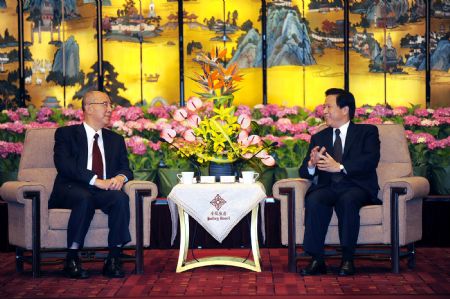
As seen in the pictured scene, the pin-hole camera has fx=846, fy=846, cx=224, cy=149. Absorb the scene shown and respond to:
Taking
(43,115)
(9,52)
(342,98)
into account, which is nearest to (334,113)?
(342,98)

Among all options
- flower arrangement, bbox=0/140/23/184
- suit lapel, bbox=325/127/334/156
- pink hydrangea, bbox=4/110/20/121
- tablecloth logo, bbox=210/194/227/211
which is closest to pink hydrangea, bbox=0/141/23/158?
flower arrangement, bbox=0/140/23/184

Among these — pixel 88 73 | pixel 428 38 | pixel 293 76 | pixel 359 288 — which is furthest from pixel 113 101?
pixel 359 288

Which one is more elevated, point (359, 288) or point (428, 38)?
point (428, 38)

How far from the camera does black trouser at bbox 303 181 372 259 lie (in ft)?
18.1

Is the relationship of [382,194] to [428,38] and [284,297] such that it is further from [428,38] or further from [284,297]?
[428,38]

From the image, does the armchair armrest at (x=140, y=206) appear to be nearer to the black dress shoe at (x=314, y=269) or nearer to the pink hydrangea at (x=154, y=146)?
the black dress shoe at (x=314, y=269)

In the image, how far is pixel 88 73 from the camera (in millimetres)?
10828

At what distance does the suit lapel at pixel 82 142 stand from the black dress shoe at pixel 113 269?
77cm

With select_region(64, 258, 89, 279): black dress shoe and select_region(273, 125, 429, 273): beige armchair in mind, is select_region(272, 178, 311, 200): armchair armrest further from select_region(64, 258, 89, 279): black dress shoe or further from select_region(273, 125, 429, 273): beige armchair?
select_region(64, 258, 89, 279): black dress shoe

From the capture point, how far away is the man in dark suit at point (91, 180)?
5543mm

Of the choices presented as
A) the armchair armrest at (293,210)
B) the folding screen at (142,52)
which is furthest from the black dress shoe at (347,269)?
the folding screen at (142,52)

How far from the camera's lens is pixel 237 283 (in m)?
5.32

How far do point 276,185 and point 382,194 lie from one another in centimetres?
73

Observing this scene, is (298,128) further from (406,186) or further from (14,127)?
(14,127)
